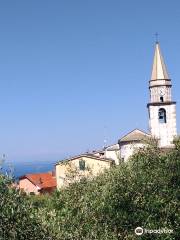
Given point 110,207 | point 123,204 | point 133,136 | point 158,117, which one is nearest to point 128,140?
point 133,136

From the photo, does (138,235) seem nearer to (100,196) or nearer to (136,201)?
(136,201)

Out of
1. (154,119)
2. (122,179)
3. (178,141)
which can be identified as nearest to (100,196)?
(122,179)

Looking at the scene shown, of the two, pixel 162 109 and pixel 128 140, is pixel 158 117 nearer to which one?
pixel 162 109

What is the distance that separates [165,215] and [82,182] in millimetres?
8132

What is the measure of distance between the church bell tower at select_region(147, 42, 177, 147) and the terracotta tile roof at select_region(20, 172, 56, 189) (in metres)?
28.0

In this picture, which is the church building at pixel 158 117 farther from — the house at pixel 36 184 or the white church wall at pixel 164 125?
the house at pixel 36 184

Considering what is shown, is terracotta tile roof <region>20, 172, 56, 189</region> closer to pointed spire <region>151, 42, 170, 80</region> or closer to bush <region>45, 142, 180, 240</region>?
pointed spire <region>151, 42, 170, 80</region>

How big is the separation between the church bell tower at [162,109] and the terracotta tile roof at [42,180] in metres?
28.0

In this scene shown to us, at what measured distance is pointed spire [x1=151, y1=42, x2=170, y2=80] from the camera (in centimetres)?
6938

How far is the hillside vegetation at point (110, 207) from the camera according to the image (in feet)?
65.4

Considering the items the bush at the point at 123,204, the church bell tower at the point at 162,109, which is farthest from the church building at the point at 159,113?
the bush at the point at 123,204

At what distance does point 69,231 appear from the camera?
22391 millimetres

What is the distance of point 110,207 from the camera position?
88.2ft

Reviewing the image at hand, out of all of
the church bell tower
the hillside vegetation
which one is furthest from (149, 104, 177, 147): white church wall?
the hillside vegetation
